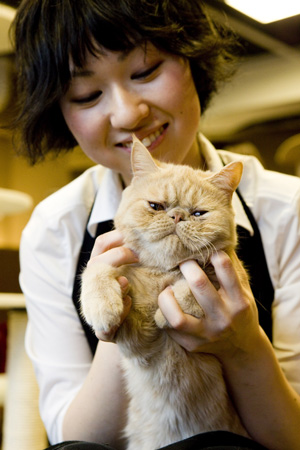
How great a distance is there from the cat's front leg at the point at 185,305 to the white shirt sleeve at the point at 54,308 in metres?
0.56

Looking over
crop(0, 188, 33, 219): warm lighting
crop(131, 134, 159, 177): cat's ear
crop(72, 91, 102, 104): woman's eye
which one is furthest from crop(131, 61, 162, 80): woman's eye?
crop(0, 188, 33, 219): warm lighting

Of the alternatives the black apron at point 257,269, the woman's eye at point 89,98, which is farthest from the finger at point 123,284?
the woman's eye at point 89,98

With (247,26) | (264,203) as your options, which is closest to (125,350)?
(264,203)

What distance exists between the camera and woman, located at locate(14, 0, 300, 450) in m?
1.12

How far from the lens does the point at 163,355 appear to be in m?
1.00

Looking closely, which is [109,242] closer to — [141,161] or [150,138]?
[141,161]

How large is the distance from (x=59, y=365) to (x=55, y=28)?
945mm

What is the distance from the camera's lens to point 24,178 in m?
3.77

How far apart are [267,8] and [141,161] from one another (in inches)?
89.3

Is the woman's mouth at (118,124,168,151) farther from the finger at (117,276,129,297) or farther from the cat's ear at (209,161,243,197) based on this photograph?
the finger at (117,276,129,297)

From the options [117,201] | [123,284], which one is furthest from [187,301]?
[117,201]

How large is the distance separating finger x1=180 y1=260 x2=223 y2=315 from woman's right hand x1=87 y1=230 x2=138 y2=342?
12cm

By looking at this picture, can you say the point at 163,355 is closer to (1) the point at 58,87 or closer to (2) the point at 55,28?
(1) the point at 58,87

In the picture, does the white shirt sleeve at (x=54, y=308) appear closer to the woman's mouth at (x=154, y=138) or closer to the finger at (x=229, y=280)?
the woman's mouth at (x=154, y=138)
